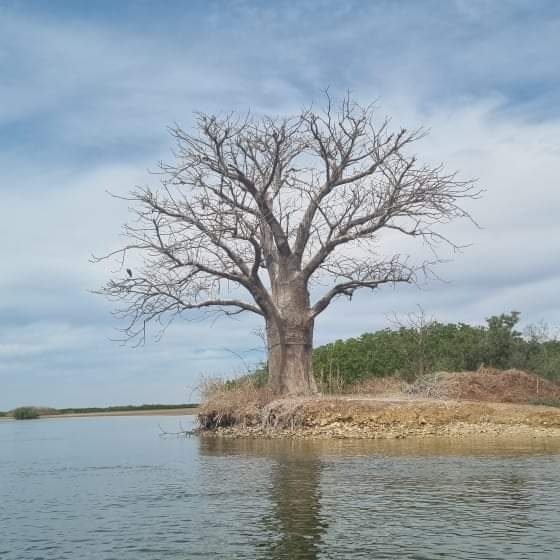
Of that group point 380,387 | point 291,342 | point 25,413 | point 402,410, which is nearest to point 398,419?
point 402,410

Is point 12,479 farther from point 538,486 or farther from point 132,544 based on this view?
point 538,486

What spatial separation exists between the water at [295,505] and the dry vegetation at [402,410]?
361cm

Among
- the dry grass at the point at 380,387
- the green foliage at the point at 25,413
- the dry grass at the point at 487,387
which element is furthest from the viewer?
the green foliage at the point at 25,413

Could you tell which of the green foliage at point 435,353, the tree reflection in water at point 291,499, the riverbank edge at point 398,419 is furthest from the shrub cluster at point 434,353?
the tree reflection in water at point 291,499

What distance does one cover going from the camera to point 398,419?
23859mm

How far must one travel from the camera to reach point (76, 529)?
10664mm

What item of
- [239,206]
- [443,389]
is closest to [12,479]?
[239,206]

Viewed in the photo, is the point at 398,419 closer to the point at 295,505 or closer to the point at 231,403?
the point at 231,403

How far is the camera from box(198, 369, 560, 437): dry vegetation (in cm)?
2361

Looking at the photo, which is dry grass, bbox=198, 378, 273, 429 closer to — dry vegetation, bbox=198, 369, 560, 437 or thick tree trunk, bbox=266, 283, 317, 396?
dry vegetation, bbox=198, 369, 560, 437

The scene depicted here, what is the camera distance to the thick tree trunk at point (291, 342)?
1106 inches

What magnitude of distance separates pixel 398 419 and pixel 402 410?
35 centimetres

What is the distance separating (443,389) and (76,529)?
18569 millimetres

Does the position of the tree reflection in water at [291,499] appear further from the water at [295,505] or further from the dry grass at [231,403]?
the dry grass at [231,403]
